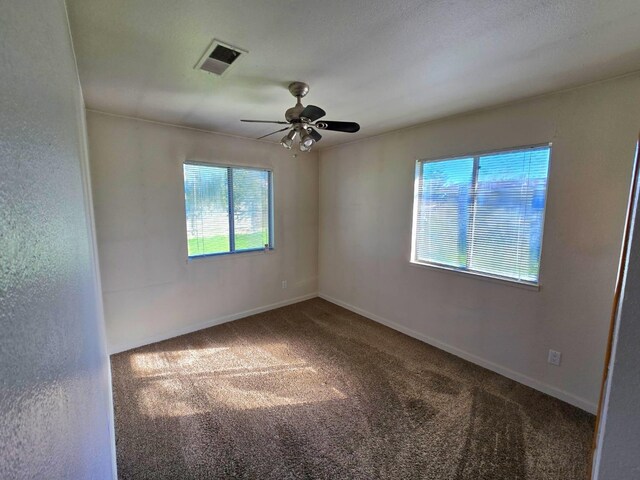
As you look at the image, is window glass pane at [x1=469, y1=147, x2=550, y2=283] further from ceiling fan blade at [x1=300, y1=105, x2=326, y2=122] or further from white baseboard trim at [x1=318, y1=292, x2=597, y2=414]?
ceiling fan blade at [x1=300, y1=105, x2=326, y2=122]

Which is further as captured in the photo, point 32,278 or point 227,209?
point 227,209

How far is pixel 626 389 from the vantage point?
1.69ft

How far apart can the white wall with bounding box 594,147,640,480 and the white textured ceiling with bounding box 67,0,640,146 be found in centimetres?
141

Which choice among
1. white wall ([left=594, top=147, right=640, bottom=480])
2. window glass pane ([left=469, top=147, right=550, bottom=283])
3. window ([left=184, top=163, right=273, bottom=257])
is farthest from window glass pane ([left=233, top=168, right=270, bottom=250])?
white wall ([left=594, top=147, right=640, bottom=480])

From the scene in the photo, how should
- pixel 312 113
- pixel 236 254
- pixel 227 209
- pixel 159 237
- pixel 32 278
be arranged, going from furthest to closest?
pixel 236 254, pixel 227 209, pixel 159 237, pixel 312 113, pixel 32 278

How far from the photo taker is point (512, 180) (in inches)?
99.6

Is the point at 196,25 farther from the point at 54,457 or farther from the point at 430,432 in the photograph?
the point at 430,432

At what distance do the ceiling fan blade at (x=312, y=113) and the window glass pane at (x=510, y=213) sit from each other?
5.56 ft

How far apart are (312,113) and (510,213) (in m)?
1.97

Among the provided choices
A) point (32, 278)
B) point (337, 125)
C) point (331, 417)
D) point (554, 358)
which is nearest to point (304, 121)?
point (337, 125)

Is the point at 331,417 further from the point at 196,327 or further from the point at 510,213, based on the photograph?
the point at 510,213

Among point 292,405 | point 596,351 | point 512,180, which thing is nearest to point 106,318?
point 292,405

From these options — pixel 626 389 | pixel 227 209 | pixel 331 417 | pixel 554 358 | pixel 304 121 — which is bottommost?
pixel 331 417

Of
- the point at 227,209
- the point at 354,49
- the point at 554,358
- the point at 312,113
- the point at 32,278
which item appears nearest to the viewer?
the point at 32,278
